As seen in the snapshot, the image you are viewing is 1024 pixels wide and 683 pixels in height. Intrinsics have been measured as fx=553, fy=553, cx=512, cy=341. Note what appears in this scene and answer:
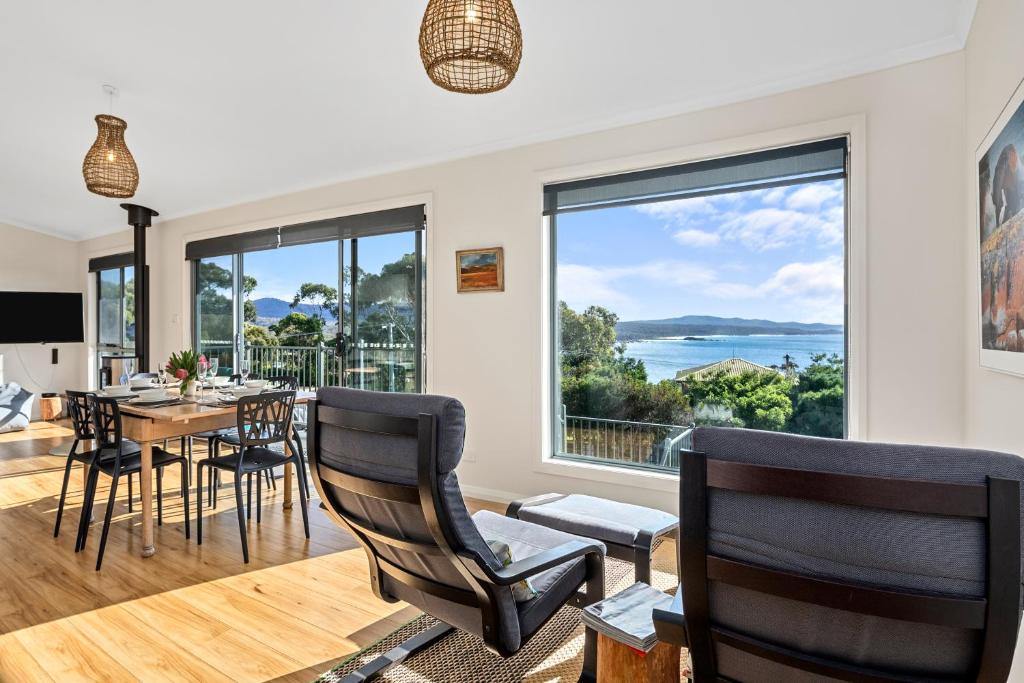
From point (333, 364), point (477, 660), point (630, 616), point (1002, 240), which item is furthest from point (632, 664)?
point (333, 364)

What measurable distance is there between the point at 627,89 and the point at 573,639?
2896 mm

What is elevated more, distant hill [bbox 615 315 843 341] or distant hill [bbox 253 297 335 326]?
distant hill [bbox 253 297 335 326]

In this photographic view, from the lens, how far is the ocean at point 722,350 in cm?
309

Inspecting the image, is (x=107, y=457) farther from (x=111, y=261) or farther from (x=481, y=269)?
(x=111, y=261)

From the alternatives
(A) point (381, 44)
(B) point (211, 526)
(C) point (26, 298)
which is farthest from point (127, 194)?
(C) point (26, 298)

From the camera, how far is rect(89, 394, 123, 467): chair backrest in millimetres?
2961

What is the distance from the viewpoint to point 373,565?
1842 millimetres

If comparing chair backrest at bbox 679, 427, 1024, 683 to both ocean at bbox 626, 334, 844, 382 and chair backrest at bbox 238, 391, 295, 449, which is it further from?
chair backrest at bbox 238, 391, 295, 449

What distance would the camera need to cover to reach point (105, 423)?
305 centimetres

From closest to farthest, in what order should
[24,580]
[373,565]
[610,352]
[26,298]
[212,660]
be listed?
[373,565] < [212,660] < [24,580] < [610,352] < [26,298]

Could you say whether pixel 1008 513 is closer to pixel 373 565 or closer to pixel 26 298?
pixel 373 565

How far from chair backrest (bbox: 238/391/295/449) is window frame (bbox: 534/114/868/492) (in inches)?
64.8

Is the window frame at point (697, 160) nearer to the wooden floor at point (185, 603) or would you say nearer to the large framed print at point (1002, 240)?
the large framed print at point (1002, 240)

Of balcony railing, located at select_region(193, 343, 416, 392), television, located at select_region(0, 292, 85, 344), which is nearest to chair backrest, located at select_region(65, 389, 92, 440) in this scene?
balcony railing, located at select_region(193, 343, 416, 392)
